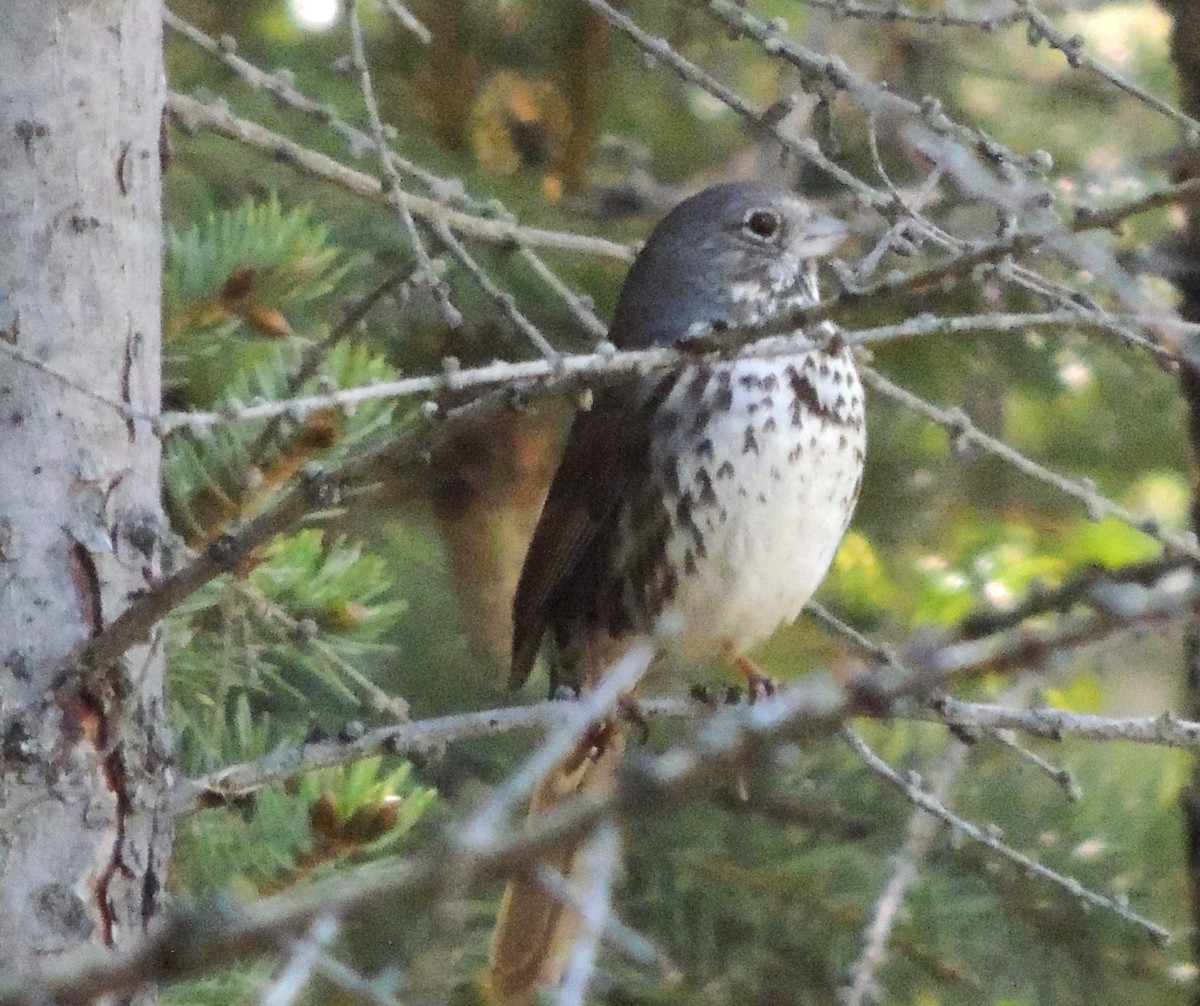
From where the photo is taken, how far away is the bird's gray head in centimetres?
254

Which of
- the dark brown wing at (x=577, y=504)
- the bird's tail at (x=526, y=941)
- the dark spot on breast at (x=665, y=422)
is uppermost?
the dark spot on breast at (x=665, y=422)

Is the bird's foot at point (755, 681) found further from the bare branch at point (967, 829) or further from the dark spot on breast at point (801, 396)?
the bare branch at point (967, 829)

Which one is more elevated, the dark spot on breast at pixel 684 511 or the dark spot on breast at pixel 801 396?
the dark spot on breast at pixel 801 396

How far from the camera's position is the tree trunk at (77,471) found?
1386 millimetres

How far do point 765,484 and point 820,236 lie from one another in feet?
1.61

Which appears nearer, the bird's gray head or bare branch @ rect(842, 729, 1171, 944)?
bare branch @ rect(842, 729, 1171, 944)

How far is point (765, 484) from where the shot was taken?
217 cm

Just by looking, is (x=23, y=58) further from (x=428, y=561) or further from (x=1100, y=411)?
(x=1100, y=411)

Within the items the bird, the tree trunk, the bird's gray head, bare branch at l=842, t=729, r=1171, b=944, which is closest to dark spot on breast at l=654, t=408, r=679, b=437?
the bird

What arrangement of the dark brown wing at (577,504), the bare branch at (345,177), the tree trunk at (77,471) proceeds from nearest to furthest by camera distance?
the tree trunk at (77,471) < the bare branch at (345,177) < the dark brown wing at (577,504)

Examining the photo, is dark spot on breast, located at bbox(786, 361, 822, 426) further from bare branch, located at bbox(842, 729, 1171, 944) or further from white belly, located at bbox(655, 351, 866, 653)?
bare branch, located at bbox(842, 729, 1171, 944)

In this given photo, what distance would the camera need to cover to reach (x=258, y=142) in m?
1.84

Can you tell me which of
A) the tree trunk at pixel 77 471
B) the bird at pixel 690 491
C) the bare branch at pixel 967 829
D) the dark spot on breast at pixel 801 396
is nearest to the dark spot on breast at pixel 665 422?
the bird at pixel 690 491

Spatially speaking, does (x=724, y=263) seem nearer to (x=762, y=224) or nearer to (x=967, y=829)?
(x=762, y=224)
